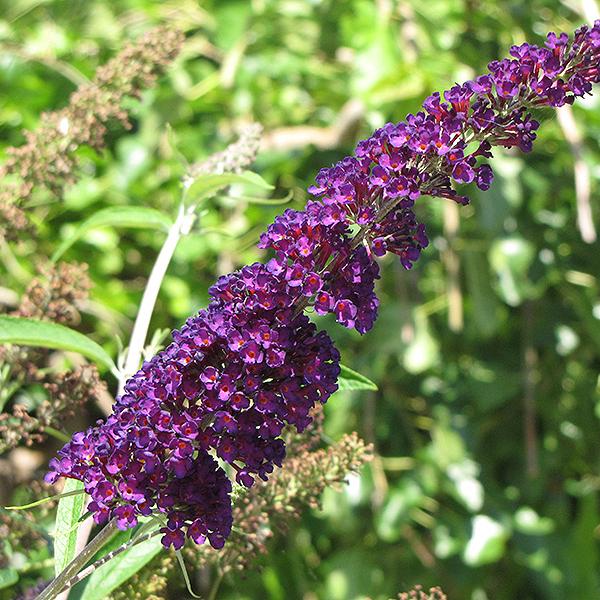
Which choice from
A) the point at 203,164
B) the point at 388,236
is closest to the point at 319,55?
the point at 203,164

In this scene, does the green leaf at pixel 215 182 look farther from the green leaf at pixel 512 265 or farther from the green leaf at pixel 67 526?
the green leaf at pixel 512 265

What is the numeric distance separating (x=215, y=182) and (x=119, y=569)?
0.36 m

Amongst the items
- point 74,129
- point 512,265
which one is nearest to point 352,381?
point 74,129

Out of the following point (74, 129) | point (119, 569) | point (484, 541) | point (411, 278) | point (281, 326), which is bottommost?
point (484, 541)

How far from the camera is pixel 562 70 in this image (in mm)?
693

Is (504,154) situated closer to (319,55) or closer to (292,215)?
(319,55)

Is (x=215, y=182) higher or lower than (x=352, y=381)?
higher

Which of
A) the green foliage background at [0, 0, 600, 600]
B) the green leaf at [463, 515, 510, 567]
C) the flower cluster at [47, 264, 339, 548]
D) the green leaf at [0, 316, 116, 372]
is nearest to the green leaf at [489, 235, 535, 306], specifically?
the green foliage background at [0, 0, 600, 600]

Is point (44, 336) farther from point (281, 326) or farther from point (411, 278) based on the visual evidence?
point (411, 278)

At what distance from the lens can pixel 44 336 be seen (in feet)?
2.64

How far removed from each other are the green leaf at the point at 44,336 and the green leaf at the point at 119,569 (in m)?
0.16

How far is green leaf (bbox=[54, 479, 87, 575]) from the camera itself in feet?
2.30

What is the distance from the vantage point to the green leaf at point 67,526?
702 millimetres

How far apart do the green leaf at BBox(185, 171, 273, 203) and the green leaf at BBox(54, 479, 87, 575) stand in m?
0.32
